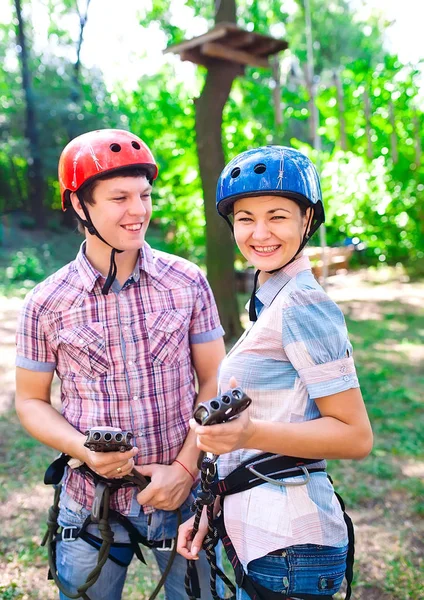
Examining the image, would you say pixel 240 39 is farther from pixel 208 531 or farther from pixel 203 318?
pixel 208 531

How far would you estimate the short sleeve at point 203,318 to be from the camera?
255cm

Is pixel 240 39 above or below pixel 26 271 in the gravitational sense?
above

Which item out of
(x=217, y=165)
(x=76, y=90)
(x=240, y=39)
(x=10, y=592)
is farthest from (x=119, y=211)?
(x=76, y=90)

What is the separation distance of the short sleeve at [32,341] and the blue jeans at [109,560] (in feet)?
1.86

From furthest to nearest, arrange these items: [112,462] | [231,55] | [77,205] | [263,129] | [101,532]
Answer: [263,129] → [231,55] → [77,205] → [101,532] → [112,462]

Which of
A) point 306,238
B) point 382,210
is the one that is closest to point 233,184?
point 306,238

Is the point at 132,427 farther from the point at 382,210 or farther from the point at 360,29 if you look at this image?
the point at 360,29

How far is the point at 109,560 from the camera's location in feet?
7.73

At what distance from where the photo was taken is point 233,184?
6.38ft

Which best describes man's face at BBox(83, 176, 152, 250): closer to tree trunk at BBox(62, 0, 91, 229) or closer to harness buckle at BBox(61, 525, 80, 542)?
harness buckle at BBox(61, 525, 80, 542)

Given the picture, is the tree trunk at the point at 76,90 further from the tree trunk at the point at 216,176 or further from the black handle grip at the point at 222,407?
the black handle grip at the point at 222,407

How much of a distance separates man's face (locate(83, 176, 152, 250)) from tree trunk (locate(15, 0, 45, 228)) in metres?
24.0

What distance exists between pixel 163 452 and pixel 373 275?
50.1 ft

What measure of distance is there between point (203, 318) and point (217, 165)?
258 inches
